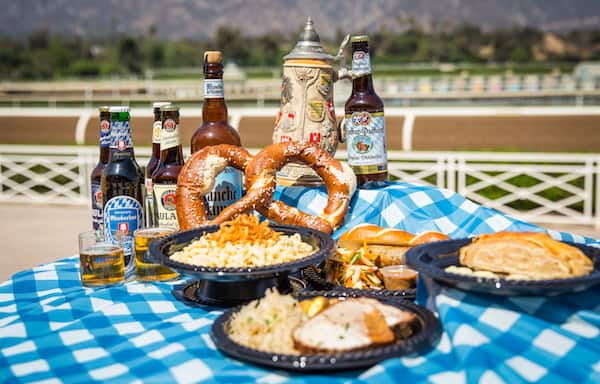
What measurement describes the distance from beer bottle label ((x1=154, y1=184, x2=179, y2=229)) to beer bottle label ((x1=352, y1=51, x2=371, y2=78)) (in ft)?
2.90

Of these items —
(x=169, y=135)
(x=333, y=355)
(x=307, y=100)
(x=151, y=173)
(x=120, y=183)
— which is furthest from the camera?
(x=307, y=100)

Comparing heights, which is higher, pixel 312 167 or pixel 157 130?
pixel 157 130

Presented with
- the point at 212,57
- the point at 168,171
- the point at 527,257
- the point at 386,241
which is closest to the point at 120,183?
the point at 168,171

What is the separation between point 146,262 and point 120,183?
1.12 ft

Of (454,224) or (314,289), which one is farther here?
(454,224)

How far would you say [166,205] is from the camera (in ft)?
9.04

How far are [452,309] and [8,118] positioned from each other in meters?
17.1

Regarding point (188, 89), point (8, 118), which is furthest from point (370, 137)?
point (188, 89)

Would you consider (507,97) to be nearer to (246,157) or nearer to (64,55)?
(246,157)

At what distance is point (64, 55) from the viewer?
357 feet

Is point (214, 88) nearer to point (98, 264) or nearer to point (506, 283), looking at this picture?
point (98, 264)

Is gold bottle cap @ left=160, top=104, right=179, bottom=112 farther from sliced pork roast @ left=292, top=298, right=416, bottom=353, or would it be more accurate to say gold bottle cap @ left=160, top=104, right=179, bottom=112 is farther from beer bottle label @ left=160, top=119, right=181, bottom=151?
sliced pork roast @ left=292, top=298, right=416, bottom=353

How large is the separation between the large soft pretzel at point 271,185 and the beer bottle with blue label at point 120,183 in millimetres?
175

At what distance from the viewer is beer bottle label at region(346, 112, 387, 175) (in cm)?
292
